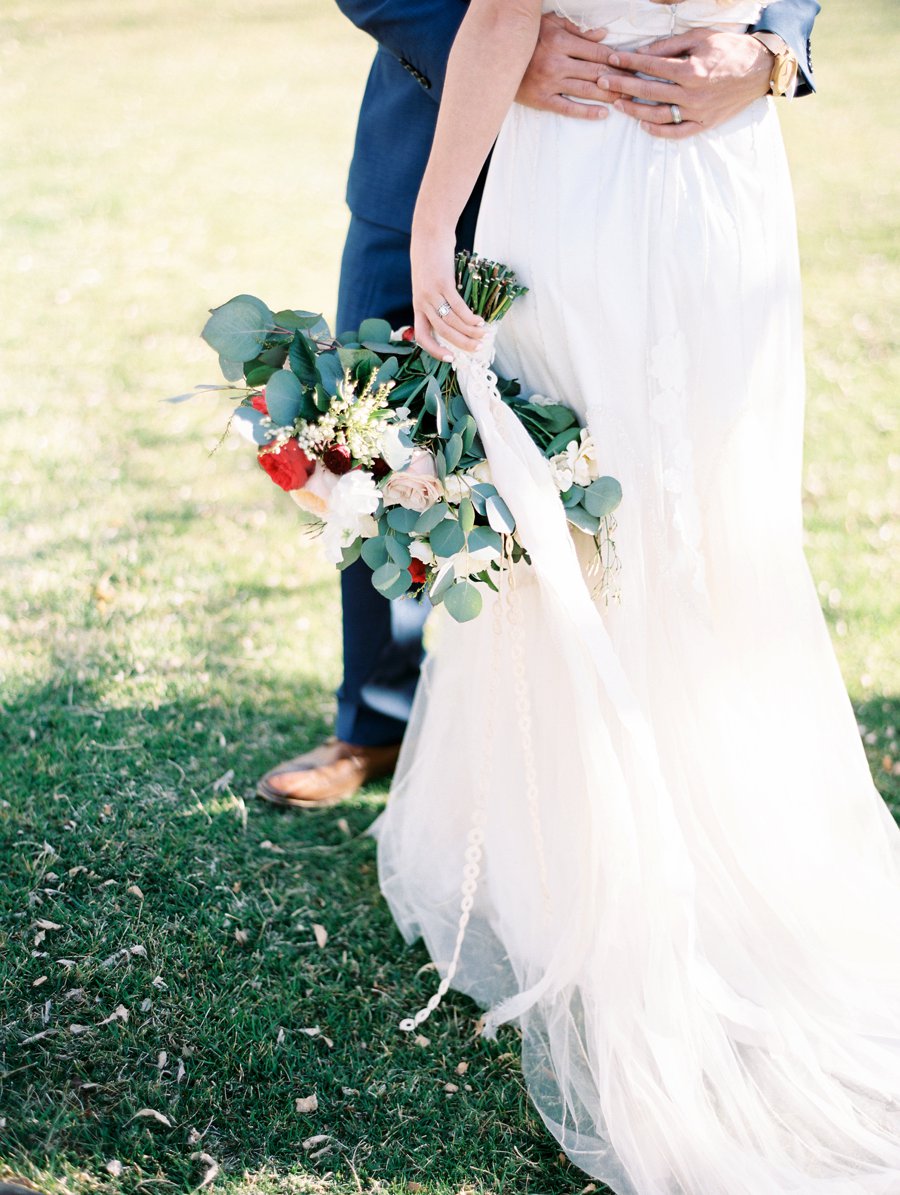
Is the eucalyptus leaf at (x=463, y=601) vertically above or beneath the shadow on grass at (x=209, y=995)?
above

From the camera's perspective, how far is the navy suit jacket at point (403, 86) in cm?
230

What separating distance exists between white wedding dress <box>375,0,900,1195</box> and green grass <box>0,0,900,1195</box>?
30 centimetres

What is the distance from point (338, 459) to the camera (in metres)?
2.09

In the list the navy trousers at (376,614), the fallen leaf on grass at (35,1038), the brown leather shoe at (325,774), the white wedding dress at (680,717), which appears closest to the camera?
the white wedding dress at (680,717)

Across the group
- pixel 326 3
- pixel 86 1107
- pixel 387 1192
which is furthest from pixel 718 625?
pixel 326 3

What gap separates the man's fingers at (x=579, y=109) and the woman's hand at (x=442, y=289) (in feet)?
0.99

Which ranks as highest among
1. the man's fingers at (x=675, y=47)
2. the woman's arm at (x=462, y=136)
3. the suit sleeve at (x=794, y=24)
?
the suit sleeve at (x=794, y=24)

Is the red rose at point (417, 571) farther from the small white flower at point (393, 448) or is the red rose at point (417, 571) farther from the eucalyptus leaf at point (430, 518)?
the small white flower at point (393, 448)

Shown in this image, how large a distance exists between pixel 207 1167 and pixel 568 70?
213 centimetres

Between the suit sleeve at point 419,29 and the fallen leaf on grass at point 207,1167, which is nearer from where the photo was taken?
the fallen leaf on grass at point 207,1167

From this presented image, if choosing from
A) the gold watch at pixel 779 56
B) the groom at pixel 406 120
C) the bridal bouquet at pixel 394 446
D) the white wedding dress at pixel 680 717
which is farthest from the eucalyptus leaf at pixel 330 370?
the gold watch at pixel 779 56

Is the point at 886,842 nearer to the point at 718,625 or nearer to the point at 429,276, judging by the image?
the point at 718,625

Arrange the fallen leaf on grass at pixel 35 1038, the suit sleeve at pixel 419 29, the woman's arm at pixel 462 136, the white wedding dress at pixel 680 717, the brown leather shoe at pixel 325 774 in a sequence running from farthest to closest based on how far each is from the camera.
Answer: the brown leather shoe at pixel 325 774, the suit sleeve at pixel 419 29, the fallen leaf on grass at pixel 35 1038, the white wedding dress at pixel 680 717, the woman's arm at pixel 462 136

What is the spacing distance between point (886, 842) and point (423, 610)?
1343mm
